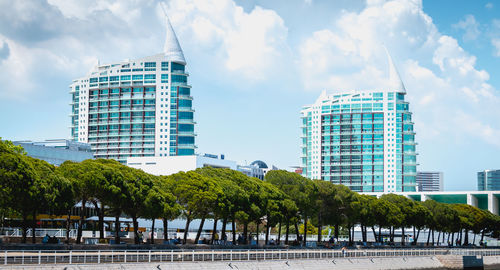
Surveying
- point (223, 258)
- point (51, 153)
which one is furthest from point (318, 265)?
point (51, 153)

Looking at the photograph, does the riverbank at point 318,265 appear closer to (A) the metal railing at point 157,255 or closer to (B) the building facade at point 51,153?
(A) the metal railing at point 157,255

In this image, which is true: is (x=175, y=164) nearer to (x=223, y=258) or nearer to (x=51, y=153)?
(x=51, y=153)

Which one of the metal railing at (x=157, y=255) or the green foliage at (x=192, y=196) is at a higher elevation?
the green foliage at (x=192, y=196)

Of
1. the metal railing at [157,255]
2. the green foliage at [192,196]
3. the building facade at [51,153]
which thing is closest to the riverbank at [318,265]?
the metal railing at [157,255]

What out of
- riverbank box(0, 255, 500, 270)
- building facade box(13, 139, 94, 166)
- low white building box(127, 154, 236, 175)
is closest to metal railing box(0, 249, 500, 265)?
riverbank box(0, 255, 500, 270)

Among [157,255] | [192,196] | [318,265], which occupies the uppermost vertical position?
[192,196]

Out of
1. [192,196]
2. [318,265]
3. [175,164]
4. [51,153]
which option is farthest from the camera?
[175,164]

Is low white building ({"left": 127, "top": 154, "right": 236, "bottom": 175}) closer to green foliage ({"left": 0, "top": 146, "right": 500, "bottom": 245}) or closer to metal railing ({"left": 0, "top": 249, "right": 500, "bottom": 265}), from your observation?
green foliage ({"left": 0, "top": 146, "right": 500, "bottom": 245})

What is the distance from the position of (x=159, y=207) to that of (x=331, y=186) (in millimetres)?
42292

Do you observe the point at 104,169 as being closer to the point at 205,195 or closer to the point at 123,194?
the point at 123,194

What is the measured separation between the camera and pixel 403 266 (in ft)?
294

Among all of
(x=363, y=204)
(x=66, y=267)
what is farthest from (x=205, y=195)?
(x=363, y=204)

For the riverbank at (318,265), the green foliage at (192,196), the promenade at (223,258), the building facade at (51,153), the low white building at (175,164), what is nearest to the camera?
the promenade at (223,258)

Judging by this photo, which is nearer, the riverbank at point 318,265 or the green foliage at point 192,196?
the riverbank at point 318,265
